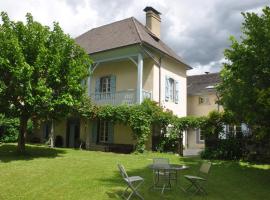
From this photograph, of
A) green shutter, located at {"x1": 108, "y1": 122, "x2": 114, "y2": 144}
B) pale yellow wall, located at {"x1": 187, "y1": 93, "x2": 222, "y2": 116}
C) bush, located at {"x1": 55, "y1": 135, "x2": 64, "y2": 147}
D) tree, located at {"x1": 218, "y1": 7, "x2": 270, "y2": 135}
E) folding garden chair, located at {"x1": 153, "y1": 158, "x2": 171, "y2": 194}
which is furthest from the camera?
pale yellow wall, located at {"x1": 187, "y1": 93, "x2": 222, "y2": 116}

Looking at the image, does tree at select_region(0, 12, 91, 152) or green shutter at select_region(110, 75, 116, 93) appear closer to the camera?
tree at select_region(0, 12, 91, 152)

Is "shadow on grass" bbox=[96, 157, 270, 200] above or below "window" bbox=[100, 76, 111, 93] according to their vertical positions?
below

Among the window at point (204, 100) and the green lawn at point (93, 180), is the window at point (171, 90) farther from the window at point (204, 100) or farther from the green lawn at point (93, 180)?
the green lawn at point (93, 180)

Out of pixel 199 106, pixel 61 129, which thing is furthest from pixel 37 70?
pixel 199 106

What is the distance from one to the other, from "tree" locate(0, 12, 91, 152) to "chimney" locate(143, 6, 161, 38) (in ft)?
32.7

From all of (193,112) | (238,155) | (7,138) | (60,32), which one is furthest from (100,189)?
(193,112)

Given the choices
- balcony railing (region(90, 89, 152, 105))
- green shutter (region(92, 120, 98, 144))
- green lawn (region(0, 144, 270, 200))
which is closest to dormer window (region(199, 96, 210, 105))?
balcony railing (region(90, 89, 152, 105))

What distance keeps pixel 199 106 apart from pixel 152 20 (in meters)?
9.65

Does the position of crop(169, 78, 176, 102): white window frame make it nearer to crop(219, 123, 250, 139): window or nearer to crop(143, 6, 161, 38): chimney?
crop(143, 6, 161, 38): chimney

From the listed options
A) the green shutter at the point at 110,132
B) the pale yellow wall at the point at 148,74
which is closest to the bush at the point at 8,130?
the green shutter at the point at 110,132

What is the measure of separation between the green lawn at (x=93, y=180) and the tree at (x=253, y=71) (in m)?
2.24

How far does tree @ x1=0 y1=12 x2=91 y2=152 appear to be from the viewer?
13.2 meters

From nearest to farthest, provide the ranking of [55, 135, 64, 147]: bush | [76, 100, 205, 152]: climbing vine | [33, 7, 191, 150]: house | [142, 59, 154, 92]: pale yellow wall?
[76, 100, 205, 152]: climbing vine < [33, 7, 191, 150]: house < [142, 59, 154, 92]: pale yellow wall < [55, 135, 64, 147]: bush

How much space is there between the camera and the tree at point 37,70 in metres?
13.2
